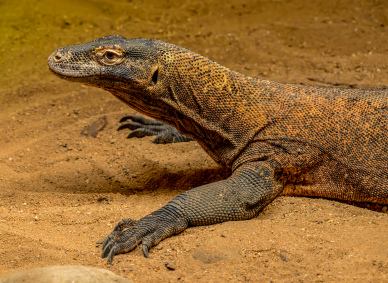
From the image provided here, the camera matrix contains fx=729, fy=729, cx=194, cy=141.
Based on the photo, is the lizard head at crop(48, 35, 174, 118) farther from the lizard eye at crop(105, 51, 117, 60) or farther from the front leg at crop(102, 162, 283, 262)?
the front leg at crop(102, 162, 283, 262)

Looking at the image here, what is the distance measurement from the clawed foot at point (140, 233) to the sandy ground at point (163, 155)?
6 centimetres

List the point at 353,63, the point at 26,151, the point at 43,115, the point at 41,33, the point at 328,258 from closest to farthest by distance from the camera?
the point at 328,258
the point at 26,151
the point at 43,115
the point at 353,63
the point at 41,33

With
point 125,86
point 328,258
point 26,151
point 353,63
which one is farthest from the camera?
point 353,63

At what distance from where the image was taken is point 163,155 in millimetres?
6316

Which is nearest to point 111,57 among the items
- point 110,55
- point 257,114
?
point 110,55

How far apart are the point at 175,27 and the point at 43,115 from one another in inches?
91.8

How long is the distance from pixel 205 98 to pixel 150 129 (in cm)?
140

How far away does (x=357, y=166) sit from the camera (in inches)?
212

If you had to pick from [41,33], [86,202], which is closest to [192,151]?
[86,202]

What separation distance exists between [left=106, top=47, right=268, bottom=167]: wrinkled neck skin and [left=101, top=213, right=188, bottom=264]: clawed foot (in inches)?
36.3

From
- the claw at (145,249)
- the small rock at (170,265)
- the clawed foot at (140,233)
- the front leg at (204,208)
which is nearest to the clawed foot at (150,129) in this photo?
the front leg at (204,208)

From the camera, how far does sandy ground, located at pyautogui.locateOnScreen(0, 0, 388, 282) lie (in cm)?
433

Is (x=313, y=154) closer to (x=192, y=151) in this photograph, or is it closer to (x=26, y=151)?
(x=192, y=151)

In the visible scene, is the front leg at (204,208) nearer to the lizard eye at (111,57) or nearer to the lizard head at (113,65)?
the lizard head at (113,65)
